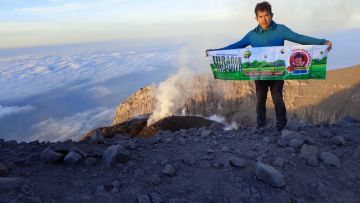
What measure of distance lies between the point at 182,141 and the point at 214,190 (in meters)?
1.50

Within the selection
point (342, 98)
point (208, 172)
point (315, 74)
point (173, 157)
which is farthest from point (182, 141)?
point (342, 98)

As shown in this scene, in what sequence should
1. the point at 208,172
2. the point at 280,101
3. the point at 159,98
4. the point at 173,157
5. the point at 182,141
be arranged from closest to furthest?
1. the point at 208,172
2. the point at 173,157
3. the point at 182,141
4. the point at 280,101
5. the point at 159,98

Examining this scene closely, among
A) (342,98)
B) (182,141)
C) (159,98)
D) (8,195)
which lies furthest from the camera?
(159,98)

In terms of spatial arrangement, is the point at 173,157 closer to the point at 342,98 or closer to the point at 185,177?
the point at 185,177

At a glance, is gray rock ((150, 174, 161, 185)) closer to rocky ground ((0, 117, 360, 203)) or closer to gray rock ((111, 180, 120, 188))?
rocky ground ((0, 117, 360, 203))

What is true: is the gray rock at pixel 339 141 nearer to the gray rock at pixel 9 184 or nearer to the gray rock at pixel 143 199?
the gray rock at pixel 143 199

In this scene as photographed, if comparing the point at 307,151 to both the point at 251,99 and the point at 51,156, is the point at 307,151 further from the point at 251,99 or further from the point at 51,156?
the point at 251,99

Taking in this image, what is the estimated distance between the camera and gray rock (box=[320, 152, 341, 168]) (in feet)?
16.6

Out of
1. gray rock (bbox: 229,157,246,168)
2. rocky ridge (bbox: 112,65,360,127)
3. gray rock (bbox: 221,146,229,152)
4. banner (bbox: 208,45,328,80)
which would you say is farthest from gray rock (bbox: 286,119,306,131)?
rocky ridge (bbox: 112,65,360,127)

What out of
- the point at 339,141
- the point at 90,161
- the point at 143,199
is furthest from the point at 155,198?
the point at 339,141

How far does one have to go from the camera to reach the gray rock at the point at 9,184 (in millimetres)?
4129

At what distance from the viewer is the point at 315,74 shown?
6.41m

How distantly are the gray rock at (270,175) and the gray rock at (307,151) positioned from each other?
67 cm

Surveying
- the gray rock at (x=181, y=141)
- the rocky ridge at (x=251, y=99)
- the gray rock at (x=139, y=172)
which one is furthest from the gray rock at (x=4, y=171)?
the rocky ridge at (x=251, y=99)
